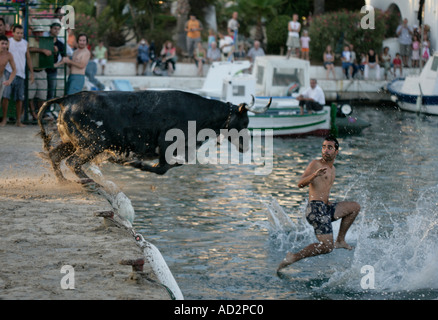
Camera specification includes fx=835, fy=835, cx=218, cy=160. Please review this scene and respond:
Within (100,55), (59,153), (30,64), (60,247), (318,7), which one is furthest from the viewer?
(318,7)

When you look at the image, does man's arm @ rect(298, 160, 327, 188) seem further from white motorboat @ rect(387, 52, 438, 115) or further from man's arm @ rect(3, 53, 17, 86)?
white motorboat @ rect(387, 52, 438, 115)

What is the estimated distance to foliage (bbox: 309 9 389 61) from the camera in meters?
35.8

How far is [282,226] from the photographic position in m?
12.1

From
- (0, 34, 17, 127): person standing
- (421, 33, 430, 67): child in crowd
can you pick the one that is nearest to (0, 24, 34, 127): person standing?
(0, 34, 17, 127): person standing

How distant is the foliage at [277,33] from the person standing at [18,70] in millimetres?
20478

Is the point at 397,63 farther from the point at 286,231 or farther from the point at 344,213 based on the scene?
the point at 344,213

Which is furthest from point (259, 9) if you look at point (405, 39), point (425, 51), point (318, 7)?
point (425, 51)

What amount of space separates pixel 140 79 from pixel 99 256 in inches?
931

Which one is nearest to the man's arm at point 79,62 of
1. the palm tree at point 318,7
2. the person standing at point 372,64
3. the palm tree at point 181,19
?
the palm tree at point 181,19

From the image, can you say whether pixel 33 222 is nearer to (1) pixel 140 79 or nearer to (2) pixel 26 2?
(2) pixel 26 2

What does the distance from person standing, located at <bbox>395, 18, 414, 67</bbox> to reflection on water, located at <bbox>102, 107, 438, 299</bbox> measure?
14.8m

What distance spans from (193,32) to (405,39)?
29.5 feet

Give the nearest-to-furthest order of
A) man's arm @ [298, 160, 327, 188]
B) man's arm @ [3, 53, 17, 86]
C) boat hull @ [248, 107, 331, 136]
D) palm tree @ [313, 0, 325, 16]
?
man's arm @ [298, 160, 327, 188], man's arm @ [3, 53, 17, 86], boat hull @ [248, 107, 331, 136], palm tree @ [313, 0, 325, 16]

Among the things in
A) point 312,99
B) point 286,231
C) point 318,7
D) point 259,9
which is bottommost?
point 286,231
